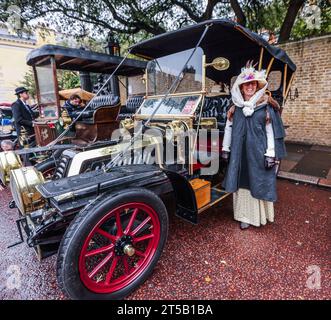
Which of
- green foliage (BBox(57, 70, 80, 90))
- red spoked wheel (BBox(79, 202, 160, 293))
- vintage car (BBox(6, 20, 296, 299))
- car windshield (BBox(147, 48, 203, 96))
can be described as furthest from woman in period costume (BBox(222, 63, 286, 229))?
green foliage (BBox(57, 70, 80, 90))

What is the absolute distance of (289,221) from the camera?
314 centimetres

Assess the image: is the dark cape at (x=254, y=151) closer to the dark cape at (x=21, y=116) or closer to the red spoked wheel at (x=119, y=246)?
the red spoked wheel at (x=119, y=246)

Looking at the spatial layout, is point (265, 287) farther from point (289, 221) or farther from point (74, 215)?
point (74, 215)

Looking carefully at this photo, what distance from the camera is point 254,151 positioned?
9.04ft

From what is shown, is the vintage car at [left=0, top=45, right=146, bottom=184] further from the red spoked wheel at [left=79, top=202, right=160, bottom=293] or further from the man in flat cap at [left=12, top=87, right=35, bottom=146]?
the red spoked wheel at [left=79, top=202, right=160, bottom=293]

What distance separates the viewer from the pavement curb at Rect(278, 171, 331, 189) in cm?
419

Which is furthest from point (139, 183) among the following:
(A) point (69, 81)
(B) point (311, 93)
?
(A) point (69, 81)

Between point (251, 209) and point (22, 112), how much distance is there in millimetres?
5747

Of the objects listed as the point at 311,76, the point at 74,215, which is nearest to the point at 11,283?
the point at 74,215

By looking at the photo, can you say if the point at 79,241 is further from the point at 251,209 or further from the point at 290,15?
the point at 290,15

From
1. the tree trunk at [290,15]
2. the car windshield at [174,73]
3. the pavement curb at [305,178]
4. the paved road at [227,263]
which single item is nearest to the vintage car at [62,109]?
the car windshield at [174,73]

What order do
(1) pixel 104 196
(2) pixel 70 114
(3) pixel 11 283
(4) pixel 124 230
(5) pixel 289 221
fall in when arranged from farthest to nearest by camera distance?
(2) pixel 70 114
(5) pixel 289 221
(3) pixel 11 283
(4) pixel 124 230
(1) pixel 104 196
